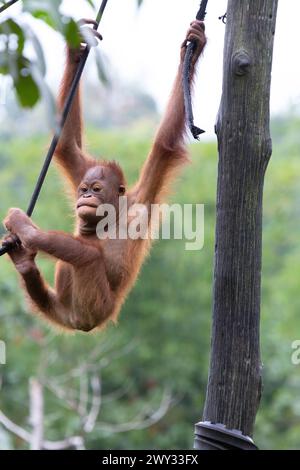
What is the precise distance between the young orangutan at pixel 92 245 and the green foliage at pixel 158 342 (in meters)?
9.74

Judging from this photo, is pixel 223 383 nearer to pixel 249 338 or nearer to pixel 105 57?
pixel 249 338

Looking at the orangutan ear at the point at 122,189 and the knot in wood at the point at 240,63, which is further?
the orangutan ear at the point at 122,189

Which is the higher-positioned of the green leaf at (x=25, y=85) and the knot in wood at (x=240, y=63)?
the knot in wood at (x=240, y=63)

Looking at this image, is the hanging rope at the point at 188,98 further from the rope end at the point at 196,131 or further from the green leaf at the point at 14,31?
the green leaf at the point at 14,31

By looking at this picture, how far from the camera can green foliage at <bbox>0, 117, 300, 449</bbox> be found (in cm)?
1564

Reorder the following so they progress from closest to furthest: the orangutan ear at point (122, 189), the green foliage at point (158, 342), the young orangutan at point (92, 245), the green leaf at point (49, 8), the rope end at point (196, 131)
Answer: the green leaf at point (49, 8), the rope end at point (196, 131), the young orangutan at point (92, 245), the orangutan ear at point (122, 189), the green foliage at point (158, 342)

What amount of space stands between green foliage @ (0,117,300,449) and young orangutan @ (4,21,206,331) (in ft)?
31.9

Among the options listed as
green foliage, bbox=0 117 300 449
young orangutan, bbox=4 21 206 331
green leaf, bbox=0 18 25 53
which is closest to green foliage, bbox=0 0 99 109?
green leaf, bbox=0 18 25 53

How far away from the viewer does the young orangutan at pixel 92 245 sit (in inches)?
143

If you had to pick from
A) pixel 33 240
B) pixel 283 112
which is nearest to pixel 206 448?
pixel 33 240

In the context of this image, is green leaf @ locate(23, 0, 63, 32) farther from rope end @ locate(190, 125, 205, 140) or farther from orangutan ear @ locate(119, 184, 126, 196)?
orangutan ear @ locate(119, 184, 126, 196)

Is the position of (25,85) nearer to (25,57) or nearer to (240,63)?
(25,57)

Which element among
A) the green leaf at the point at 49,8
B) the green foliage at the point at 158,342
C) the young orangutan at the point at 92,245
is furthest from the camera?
the green foliage at the point at 158,342

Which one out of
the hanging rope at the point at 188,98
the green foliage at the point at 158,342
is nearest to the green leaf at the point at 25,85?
the hanging rope at the point at 188,98
